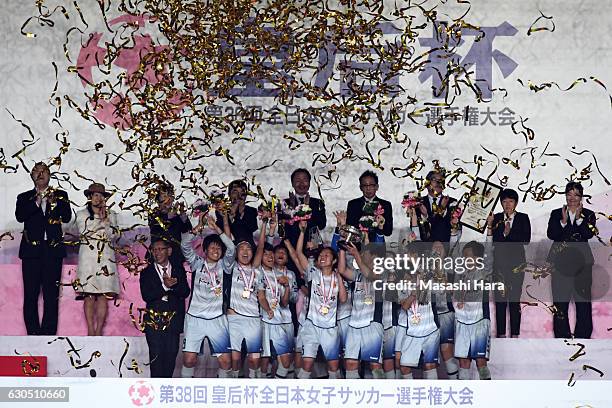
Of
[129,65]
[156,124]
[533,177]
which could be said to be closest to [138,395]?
[156,124]

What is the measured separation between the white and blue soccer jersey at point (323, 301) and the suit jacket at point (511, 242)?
0.60 m

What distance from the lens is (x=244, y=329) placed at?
3115mm

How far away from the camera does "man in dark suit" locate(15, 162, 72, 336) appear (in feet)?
10.3

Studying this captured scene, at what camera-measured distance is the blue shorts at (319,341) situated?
10.2ft

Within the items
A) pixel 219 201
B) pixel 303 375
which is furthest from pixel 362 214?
pixel 303 375

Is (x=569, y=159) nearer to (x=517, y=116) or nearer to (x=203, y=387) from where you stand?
(x=517, y=116)

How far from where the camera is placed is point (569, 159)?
121 inches

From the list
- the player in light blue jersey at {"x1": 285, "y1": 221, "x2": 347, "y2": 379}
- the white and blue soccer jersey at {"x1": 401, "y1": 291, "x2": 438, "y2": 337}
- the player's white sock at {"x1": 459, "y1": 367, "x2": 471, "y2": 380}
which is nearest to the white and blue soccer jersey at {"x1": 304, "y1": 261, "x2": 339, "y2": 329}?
the player in light blue jersey at {"x1": 285, "y1": 221, "x2": 347, "y2": 379}

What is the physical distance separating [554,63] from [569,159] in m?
0.35

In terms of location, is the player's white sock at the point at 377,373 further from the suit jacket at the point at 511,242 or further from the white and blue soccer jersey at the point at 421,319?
the suit jacket at the point at 511,242

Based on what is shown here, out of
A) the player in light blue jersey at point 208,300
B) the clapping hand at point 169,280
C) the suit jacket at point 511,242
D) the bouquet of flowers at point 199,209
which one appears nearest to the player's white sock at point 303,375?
the player in light blue jersey at point 208,300

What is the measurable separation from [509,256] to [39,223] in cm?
173

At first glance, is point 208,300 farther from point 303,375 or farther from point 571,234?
point 571,234

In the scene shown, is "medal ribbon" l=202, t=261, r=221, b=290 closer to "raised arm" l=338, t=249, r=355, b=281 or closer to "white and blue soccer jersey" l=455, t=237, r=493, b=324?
"raised arm" l=338, t=249, r=355, b=281
